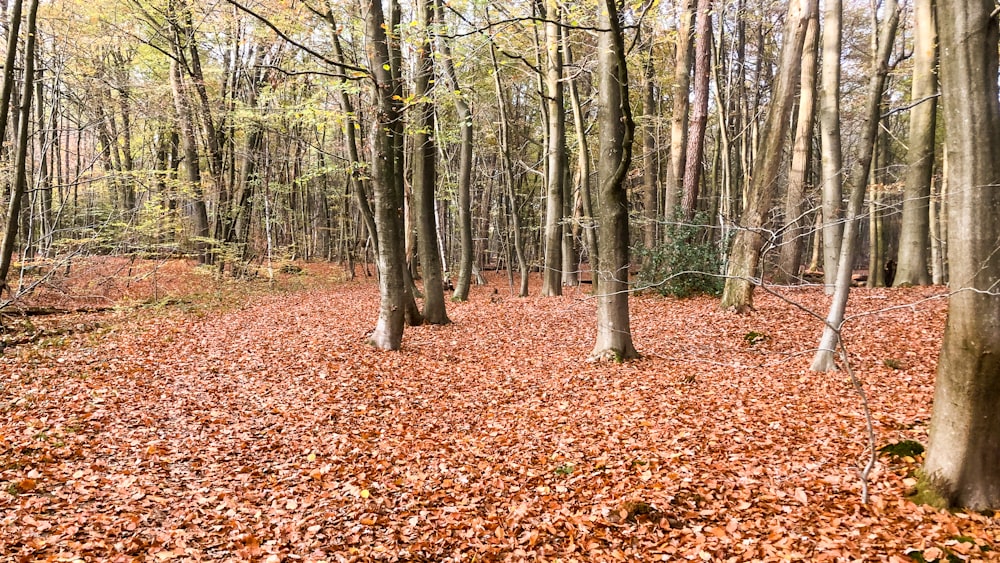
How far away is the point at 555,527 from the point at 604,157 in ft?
18.0

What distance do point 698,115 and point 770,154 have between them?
3518 millimetres

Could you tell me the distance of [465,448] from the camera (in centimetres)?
571

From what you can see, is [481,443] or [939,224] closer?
[481,443]

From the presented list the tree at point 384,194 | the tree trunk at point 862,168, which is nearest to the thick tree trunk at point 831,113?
the tree trunk at point 862,168

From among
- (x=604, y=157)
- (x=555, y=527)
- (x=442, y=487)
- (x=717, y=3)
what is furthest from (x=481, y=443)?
(x=717, y=3)

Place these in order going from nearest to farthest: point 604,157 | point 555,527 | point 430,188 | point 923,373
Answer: point 555,527 → point 923,373 → point 604,157 → point 430,188

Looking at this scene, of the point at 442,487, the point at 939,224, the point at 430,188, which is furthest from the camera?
the point at 939,224

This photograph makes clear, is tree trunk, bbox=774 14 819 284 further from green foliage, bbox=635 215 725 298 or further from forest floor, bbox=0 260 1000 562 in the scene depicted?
forest floor, bbox=0 260 1000 562

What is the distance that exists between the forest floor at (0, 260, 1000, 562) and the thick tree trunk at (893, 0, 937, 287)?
3468 mm

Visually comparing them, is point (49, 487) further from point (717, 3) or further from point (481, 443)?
point (717, 3)

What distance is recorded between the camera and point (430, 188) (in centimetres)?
1191

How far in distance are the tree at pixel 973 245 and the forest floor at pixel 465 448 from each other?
0.51 meters

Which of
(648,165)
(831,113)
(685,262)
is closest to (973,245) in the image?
(831,113)

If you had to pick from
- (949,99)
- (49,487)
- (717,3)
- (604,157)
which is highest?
(717,3)
